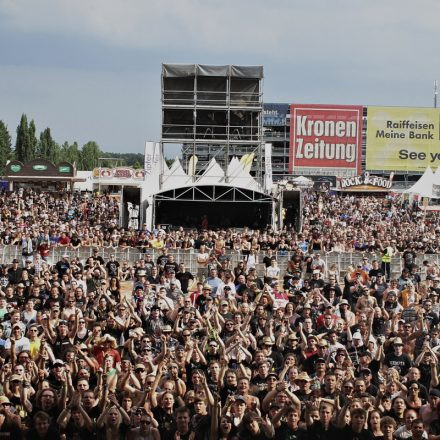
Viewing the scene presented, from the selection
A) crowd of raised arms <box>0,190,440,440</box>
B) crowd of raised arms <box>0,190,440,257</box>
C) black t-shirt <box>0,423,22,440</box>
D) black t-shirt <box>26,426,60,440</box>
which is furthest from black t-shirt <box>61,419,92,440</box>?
crowd of raised arms <box>0,190,440,257</box>

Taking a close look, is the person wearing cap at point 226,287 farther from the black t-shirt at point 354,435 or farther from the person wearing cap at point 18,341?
the black t-shirt at point 354,435

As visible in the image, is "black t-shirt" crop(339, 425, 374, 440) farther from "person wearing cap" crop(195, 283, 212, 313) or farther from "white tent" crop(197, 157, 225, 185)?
"white tent" crop(197, 157, 225, 185)

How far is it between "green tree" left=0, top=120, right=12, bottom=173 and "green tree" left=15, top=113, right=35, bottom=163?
381cm

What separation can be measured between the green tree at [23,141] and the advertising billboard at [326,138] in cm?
3489

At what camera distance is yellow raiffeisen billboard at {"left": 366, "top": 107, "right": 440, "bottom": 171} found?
8712cm

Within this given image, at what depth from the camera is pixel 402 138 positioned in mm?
87125

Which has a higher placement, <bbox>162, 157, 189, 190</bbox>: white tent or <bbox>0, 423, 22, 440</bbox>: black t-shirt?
<bbox>162, 157, 189, 190</bbox>: white tent

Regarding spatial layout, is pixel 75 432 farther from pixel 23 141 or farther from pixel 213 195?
pixel 23 141

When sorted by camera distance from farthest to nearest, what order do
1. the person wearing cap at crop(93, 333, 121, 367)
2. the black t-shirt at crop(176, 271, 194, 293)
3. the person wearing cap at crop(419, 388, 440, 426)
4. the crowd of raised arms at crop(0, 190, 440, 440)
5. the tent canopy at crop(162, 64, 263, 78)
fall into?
the tent canopy at crop(162, 64, 263, 78) → the black t-shirt at crop(176, 271, 194, 293) → the person wearing cap at crop(93, 333, 121, 367) → the person wearing cap at crop(419, 388, 440, 426) → the crowd of raised arms at crop(0, 190, 440, 440)

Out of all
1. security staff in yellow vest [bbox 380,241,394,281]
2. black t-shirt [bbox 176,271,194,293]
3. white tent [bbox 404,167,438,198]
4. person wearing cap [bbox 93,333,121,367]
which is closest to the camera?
person wearing cap [bbox 93,333,121,367]

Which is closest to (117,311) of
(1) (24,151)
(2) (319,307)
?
(2) (319,307)

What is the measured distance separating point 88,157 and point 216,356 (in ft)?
446

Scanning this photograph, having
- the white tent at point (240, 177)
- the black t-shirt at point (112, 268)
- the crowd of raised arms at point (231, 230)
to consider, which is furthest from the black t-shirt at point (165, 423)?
the white tent at point (240, 177)

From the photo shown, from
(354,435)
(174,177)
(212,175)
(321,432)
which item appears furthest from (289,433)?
(212,175)
